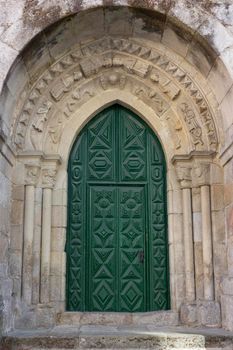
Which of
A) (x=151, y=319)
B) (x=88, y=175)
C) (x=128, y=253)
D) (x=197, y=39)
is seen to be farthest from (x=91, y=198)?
(x=197, y=39)

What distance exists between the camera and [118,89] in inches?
243

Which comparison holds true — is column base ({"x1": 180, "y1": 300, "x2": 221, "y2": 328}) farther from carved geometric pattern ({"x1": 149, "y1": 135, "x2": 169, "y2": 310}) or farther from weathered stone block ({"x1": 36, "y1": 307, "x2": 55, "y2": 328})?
weathered stone block ({"x1": 36, "y1": 307, "x2": 55, "y2": 328})

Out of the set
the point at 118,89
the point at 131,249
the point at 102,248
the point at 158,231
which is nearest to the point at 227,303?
the point at 158,231

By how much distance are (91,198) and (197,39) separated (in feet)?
7.44

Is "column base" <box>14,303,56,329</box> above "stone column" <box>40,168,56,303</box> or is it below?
below

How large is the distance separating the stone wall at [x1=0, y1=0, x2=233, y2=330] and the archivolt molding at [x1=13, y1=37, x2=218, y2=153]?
1 centimetres

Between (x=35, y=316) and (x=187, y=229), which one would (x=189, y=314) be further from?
(x=35, y=316)

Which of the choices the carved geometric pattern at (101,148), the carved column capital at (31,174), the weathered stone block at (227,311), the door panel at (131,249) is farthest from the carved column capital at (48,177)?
the weathered stone block at (227,311)

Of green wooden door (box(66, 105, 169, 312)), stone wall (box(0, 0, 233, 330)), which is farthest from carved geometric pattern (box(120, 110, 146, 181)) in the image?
stone wall (box(0, 0, 233, 330))

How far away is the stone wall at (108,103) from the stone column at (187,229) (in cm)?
1

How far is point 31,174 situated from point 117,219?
120cm

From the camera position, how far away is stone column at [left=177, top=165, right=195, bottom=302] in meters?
5.54

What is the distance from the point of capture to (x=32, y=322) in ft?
17.3

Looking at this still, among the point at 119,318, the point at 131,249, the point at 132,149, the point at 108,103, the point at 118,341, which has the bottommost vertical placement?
the point at 118,341
